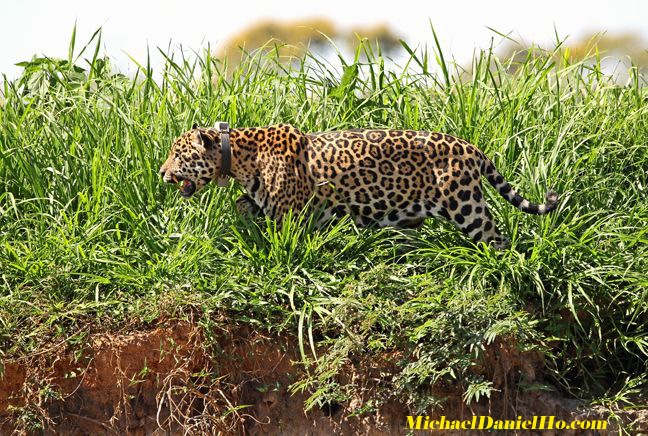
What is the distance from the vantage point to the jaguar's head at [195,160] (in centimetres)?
658

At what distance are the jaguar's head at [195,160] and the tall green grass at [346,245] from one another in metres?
0.37

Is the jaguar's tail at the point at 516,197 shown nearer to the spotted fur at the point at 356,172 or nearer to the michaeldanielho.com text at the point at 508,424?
the spotted fur at the point at 356,172

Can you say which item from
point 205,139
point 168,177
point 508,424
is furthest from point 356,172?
point 508,424

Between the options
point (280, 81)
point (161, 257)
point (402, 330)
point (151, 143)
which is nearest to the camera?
point (402, 330)

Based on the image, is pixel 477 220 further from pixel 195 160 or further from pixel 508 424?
pixel 195 160

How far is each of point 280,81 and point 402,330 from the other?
10.00 ft

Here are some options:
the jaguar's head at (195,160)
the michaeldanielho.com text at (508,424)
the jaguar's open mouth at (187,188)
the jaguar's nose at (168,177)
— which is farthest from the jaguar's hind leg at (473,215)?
the jaguar's nose at (168,177)

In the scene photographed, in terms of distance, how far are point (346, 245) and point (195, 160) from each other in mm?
1199

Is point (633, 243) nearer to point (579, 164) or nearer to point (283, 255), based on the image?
point (579, 164)

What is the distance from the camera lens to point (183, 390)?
247 inches

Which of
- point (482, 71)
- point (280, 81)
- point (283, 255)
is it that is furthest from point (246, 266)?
point (482, 71)

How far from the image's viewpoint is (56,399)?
6.35m

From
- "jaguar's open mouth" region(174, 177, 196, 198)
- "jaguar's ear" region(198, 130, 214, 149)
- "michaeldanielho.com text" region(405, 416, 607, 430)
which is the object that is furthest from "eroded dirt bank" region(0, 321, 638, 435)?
"jaguar's ear" region(198, 130, 214, 149)

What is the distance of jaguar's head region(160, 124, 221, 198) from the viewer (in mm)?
6582
